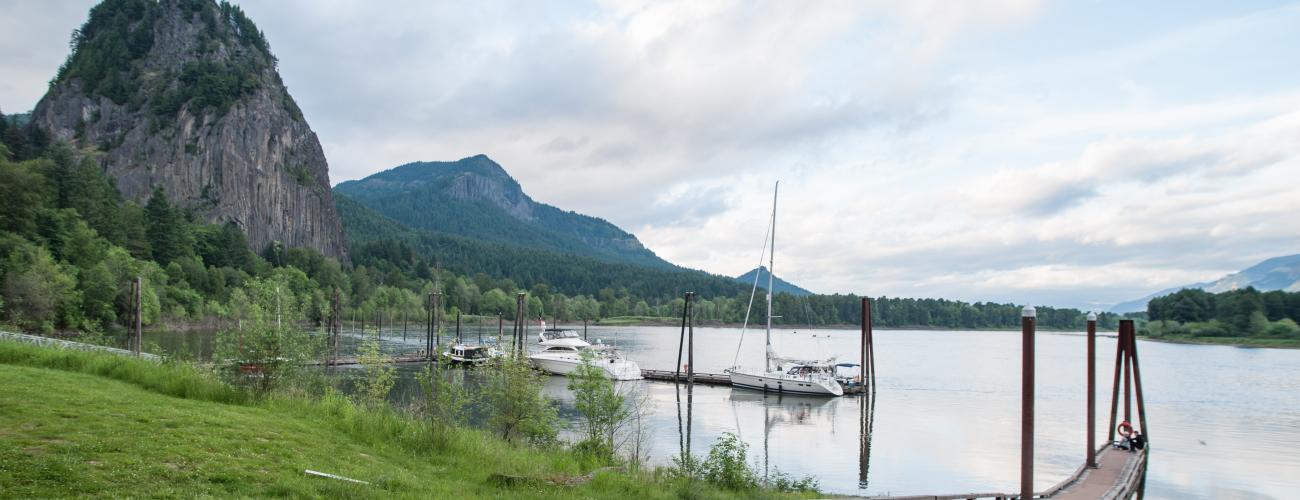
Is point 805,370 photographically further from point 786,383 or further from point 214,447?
point 214,447

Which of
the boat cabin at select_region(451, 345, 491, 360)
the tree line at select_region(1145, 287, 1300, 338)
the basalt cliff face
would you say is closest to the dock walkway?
the boat cabin at select_region(451, 345, 491, 360)

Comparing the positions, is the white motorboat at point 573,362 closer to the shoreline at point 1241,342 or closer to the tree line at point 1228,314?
the shoreline at point 1241,342

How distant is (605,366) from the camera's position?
52688 mm

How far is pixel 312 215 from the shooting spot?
179m

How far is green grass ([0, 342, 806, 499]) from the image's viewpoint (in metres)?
10.3

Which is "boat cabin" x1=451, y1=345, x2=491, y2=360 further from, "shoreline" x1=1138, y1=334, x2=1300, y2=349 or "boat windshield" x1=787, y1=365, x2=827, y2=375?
"shoreline" x1=1138, y1=334, x2=1300, y2=349

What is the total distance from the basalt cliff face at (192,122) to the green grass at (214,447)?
154241mm

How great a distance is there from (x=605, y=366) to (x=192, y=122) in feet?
492

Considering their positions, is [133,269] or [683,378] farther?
[133,269]

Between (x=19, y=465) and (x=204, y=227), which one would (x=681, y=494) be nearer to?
(x=19, y=465)

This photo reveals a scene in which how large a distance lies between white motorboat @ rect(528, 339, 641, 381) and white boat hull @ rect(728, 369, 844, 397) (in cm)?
742

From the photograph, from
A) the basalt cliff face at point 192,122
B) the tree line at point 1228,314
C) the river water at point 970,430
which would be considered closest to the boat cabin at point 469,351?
the river water at point 970,430

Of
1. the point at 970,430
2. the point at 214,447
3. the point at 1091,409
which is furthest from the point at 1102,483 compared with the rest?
the point at 214,447

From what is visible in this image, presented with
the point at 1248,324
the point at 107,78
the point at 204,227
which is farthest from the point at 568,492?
the point at 107,78
